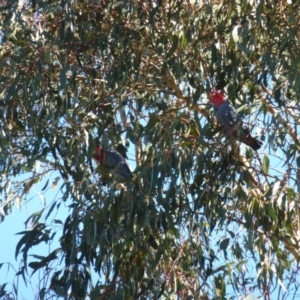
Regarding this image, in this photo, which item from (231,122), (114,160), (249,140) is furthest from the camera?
(114,160)

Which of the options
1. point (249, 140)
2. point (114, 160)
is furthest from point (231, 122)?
point (114, 160)

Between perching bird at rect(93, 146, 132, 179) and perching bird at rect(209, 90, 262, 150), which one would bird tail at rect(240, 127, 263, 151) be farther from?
perching bird at rect(93, 146, 132, 179)

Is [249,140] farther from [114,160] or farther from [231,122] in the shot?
[114,160]

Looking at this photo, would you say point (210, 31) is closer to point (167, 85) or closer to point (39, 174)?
point (167, 85)

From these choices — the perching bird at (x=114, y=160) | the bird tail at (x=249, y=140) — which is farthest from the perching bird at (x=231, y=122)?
the perching bird at (x=114, y=160)

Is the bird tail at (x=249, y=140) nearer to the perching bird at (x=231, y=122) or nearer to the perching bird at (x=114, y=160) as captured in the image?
the perching bird at (x=231, y=122)

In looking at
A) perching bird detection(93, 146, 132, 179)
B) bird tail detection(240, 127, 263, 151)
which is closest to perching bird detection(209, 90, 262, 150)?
bird tail detection(240, 127, 263, 151)

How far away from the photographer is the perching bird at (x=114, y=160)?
12.3 ft

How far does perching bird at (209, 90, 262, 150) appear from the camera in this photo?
349 cm

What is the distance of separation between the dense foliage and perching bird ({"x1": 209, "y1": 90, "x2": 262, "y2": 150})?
55 mm

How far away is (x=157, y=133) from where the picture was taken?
3.51 metres

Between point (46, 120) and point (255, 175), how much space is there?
105 cm

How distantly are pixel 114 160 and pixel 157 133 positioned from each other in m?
0.45

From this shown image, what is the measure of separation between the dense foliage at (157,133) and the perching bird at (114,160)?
0.20ft
